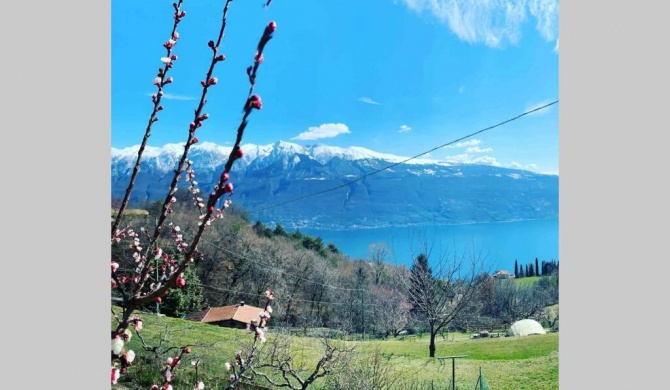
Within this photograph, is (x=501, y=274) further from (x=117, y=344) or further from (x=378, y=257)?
(x=117, y=344)

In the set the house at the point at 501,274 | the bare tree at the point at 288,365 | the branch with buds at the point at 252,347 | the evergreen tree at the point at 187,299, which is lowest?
the bare tree at the point at 288,365

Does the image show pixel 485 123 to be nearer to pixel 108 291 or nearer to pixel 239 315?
pixel 239 315

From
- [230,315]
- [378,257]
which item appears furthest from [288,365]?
[378,257]

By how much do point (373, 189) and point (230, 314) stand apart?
1357 millimetres

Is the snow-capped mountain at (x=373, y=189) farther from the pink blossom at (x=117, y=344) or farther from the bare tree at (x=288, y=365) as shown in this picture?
the pink blossom at (x=117, y=344)

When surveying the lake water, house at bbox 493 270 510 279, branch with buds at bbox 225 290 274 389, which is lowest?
branch with buds at bbox 225 290 274 389

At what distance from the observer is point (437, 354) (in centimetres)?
429

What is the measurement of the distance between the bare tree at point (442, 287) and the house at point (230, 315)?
127 centimetres

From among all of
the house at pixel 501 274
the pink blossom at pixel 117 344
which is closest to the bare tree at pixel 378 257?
the house at pixel 501 274

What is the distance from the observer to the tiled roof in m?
3.78

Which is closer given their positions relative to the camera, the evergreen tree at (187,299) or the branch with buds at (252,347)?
the branch with buds at (252,347)

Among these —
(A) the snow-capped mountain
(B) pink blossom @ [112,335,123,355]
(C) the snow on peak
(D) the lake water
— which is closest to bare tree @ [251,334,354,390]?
(D) the lake water

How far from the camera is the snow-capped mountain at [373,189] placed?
13.1 feet

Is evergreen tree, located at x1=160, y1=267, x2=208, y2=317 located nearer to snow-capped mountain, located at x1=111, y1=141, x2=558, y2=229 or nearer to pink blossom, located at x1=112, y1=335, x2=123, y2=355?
snow-capped mountain, located at x1=111, y1=141, x2=558, y2=229
